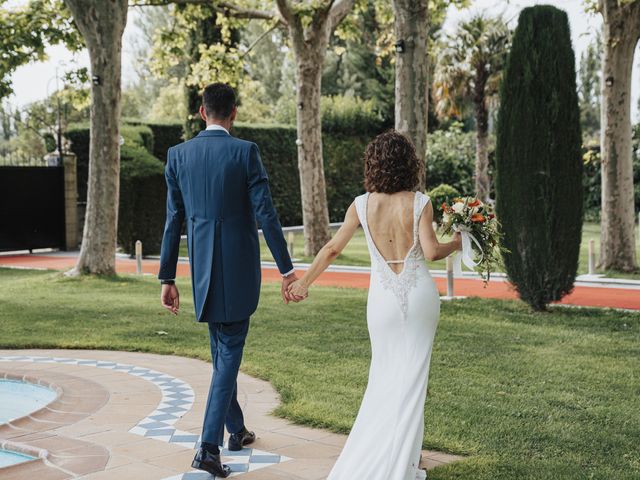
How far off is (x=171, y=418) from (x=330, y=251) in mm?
2231

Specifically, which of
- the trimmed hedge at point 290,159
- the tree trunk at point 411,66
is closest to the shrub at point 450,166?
the trimmed hedge at point 290,159

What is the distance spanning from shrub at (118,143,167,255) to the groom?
16.7 metres

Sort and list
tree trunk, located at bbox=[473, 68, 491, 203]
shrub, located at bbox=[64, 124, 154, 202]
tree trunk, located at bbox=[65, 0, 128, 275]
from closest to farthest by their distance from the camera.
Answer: tree trunk, located at bbox=[65, 0, 128, 275], shrub, located at bbox=[64, 124, 154, 202], tree trunk, located at bbox=[473, 68, 491, 203]

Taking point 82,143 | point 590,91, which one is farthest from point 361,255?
A: point 590,91

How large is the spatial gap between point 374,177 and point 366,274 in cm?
1388

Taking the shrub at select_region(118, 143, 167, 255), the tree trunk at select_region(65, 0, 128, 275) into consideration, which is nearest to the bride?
the tree trunk at select_region(65, 0, 128, 275)

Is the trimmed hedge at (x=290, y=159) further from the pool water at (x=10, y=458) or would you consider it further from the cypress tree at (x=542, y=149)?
the pool water at (x=10, y=458)

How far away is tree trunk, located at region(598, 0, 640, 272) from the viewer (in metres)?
16.2

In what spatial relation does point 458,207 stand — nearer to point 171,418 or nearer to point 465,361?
point 171,418

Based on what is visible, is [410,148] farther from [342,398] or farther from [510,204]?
[510,204]

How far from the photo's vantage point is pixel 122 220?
21641mm

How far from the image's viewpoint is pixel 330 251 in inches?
195

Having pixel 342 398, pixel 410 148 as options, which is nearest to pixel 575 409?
pixel 342 398

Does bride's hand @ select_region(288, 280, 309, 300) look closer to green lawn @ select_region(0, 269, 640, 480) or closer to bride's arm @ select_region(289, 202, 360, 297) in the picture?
bride's arm @ select_region(289, 202, 360, 297)
